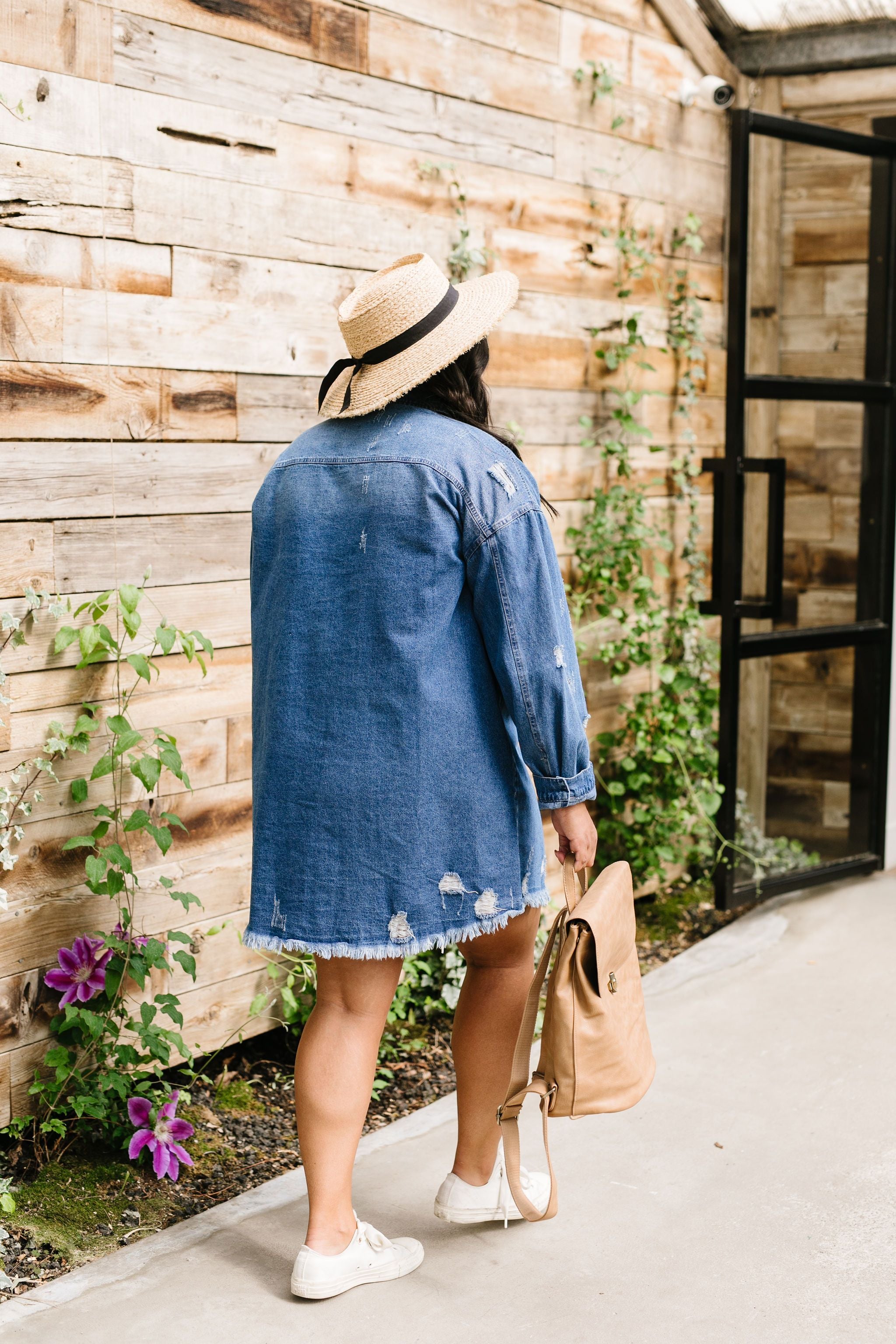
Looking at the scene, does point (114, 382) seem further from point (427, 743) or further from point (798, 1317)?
point (798, 1317)

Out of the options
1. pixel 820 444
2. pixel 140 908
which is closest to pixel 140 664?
pixel 140 908

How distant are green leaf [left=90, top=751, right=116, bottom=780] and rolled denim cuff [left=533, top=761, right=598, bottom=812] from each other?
2.89 ft

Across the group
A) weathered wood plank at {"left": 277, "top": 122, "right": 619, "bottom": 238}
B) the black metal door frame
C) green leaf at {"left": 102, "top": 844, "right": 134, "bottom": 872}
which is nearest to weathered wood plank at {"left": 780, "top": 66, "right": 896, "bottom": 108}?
the black metal door frame

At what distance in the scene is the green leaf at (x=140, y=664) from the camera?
2.55m

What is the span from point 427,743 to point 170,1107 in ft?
3.37

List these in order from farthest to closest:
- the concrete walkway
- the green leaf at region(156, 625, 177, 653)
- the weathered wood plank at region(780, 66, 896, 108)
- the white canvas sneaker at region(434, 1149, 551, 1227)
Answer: the weathered wood plank at region(780, 66, 896, 108)
the green leaf at region(156, 625, 177, 653)
the white canvas sneaker at region(434, 1149, 551, 1227)
the concrete walkway

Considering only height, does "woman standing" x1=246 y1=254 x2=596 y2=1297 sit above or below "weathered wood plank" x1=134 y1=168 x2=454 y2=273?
below

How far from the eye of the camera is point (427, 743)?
205 cm

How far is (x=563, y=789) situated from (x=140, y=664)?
2.97ft

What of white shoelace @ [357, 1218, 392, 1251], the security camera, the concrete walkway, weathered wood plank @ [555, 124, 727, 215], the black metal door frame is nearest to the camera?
the concrete walkway

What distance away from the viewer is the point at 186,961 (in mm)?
2645

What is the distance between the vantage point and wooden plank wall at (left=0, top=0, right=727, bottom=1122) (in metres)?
A: 2.47

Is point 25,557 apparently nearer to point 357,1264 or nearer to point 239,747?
point 239,747

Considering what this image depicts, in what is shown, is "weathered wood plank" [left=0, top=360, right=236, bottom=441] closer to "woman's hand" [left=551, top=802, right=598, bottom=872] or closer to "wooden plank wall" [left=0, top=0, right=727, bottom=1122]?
"wooden plank wall" [left=0, top=0, right=727, bottom=1122]
